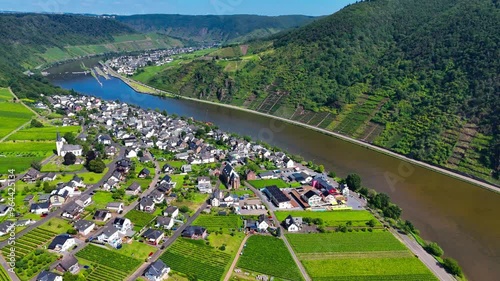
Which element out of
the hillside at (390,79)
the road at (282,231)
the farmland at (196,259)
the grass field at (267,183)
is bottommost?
the farmland at (196,259)

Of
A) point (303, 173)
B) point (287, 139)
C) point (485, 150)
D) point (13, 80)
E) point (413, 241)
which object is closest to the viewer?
point (413, 241)

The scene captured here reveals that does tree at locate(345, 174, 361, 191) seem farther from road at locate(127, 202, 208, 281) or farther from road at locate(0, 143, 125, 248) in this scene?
road at locate(0, 143, 125, 248)

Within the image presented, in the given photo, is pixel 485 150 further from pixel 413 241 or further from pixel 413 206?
pixel 413 241

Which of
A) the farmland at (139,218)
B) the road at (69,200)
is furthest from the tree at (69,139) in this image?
the farmland at (139,218)

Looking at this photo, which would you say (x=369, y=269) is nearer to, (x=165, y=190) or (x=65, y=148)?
(x=165, y=190)

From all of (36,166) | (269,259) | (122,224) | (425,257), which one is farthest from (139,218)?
(425,257)

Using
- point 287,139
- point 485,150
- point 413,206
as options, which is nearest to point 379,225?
point 413,206

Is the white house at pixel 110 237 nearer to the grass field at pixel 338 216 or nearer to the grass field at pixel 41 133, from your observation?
the grass field at pixel 338 216
